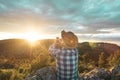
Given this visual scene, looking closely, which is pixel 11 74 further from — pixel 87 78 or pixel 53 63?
pixel 87 78

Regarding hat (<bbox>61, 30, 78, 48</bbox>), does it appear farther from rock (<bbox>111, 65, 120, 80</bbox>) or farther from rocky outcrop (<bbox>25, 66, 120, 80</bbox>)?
rock (<bbox>111, 65, 120, 80</bbox>)

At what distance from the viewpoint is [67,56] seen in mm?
8758

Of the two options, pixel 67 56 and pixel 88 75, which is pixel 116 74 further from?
pixel 67 56

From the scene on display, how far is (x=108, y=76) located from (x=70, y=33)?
12.1ft

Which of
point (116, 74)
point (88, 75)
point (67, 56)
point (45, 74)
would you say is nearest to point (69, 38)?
point (67, 56)

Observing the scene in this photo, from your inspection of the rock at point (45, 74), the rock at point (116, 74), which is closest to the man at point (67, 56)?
the rock at point (45, 74)

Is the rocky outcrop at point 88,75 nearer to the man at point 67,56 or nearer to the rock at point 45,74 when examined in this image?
the rock at point 45,74

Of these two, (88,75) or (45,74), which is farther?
(88,75)

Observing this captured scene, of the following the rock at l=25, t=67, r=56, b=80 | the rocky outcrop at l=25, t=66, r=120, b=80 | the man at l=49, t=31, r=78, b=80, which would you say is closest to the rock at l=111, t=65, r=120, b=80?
the rocky outcrop at l=25, t=66, r=120, b=80

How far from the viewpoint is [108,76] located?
11086 mm

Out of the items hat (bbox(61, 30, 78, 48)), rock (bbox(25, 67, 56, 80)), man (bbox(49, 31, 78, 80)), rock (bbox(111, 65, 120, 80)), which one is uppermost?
hat (bbox(61, 30, 78, 48))

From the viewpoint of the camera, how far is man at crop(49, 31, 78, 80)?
344 inches

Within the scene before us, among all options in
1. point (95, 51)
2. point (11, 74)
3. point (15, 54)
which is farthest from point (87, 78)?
point (15, 54)

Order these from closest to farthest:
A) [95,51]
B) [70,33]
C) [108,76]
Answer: [70,33]
[108,76]
[95,51]
